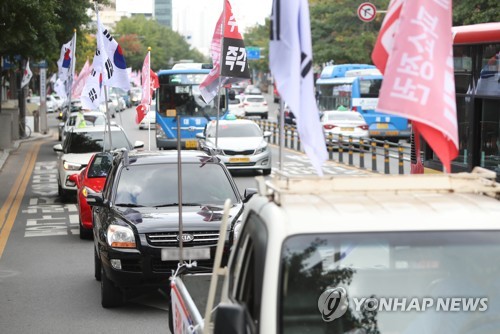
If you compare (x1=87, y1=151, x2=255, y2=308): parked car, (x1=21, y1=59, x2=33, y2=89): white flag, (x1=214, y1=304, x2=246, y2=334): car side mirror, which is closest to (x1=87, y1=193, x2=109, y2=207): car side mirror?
(x1=87, y1=151, x2=255, y2=308): parked car

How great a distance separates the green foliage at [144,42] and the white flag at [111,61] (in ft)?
354

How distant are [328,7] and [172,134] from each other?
110 feet

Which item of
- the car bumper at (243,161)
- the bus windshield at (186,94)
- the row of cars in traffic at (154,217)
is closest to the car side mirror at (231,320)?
the row of cars in traffic at (154,217)

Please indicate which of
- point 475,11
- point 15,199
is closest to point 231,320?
point 15,199

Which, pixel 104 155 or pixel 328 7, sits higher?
pixel 328 7

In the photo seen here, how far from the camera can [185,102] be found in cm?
3928

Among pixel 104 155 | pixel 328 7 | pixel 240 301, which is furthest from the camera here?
pixel 328 7

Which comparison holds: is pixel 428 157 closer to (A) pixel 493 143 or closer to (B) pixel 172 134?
(A) pixel 493 143

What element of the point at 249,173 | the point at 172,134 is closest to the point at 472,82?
the point at 249,173

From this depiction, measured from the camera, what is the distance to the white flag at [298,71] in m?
5.75

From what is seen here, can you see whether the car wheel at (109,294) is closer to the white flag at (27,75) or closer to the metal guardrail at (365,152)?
the metal guardrail at (365,152)

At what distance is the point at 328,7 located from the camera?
2813 inches

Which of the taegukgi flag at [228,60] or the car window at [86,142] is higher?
the taegukgi flag at [228,60]

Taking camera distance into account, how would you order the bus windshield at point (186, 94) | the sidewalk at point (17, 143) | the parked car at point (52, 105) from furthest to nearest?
the parked car at point (52, 105) → the bus windshield at point (186, 94) → the sidewalk at point (17, 143)
